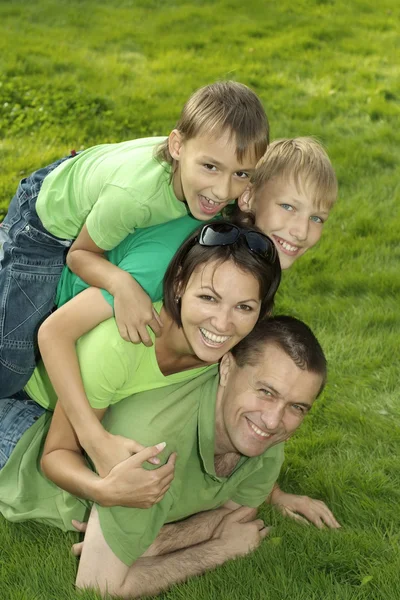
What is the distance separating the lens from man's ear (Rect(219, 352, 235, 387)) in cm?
359

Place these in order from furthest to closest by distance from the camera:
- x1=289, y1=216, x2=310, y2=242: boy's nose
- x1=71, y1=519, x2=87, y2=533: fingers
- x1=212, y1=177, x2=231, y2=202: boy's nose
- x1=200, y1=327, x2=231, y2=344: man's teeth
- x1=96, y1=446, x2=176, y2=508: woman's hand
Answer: x1=289, y1=216, x2=310, y2=242: boy's nose < x1=71, y1=519, x2=87, y2=533: fingers < x1=212, y1=177, x2=231, y2=202: boy's nose < x1=200, y1=327, x2=231, y2=344: man's teeth < x1=96, y1=446, x2=176, y2=508: woman's hand

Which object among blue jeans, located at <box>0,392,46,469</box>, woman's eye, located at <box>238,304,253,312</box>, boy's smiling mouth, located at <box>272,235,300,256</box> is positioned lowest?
blue jeans, located at <box>0,392,46,469</box>

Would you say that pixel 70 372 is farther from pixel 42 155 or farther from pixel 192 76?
pixel 192 76

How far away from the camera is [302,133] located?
7957 millimetres

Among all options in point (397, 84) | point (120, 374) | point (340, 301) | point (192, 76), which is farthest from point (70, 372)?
point (397, 84)

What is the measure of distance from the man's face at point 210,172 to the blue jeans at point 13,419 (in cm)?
123

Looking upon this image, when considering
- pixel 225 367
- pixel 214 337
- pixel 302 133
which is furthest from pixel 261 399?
pixel 302 133

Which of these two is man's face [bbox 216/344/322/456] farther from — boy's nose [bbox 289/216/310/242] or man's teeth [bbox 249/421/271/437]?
boy's nose [bbox 289/216/310/242]

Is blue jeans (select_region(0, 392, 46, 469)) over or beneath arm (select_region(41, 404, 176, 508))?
beneath

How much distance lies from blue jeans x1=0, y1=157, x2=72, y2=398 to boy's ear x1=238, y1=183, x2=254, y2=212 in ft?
2.64

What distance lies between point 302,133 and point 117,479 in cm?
537

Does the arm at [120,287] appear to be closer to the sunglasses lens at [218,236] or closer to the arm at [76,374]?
the arm at [76,374]

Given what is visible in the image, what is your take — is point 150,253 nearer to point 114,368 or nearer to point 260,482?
point 114,368

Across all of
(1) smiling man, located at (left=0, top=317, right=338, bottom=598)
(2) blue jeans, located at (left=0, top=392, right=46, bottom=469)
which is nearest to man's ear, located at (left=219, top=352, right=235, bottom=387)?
(1) smiling man, located at (left=0, top=317, right=338, bottom=598)
